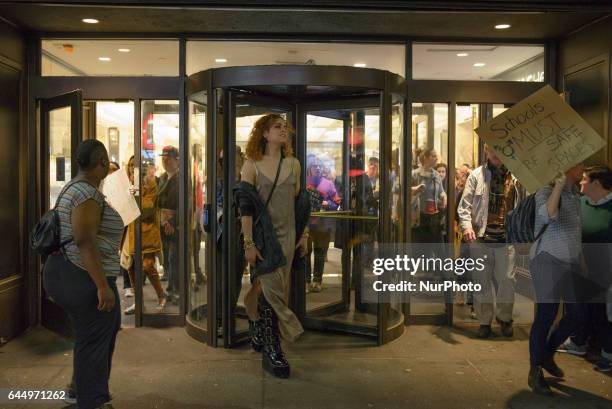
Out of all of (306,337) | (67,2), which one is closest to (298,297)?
(306,337)

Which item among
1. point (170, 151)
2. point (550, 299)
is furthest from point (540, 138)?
point (170, 151)

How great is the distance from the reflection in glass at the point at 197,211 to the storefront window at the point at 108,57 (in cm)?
55

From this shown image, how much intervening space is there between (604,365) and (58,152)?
480cm

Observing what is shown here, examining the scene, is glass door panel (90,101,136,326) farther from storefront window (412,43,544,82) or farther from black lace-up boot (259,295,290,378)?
storefront window (412,43,544,82)

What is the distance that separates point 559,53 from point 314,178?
2.59m

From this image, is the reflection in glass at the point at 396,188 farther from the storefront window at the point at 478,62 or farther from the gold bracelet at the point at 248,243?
the gold bracelet at the point at 248,243

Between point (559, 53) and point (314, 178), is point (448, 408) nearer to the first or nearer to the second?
point (314, 178)

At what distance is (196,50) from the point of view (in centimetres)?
572

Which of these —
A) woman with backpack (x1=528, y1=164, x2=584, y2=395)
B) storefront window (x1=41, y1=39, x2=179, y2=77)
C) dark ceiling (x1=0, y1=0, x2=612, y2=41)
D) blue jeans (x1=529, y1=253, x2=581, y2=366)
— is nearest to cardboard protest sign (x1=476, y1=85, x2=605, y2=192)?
woman with backpack (x1=528, y1=164, x2=584, y2=395)

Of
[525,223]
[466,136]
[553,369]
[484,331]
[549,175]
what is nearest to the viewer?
[549,175]

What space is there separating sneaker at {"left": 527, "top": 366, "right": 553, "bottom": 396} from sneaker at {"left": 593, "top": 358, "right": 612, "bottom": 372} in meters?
0.71

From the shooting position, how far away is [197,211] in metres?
5.52

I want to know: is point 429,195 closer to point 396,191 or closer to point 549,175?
point 396,191

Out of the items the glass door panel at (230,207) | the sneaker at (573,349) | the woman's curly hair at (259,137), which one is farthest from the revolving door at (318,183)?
the sneaker at (573,349)
